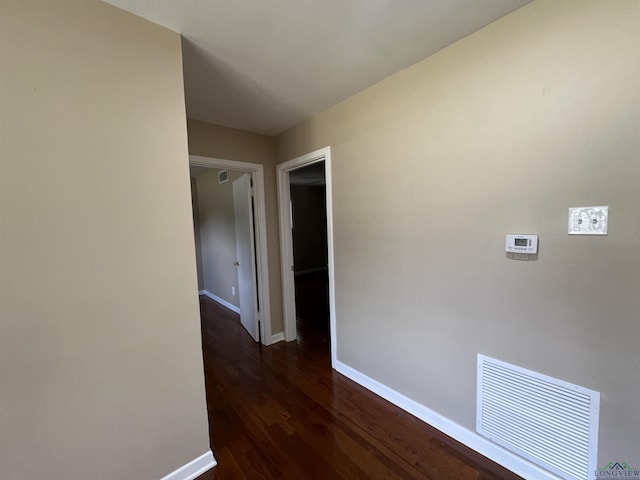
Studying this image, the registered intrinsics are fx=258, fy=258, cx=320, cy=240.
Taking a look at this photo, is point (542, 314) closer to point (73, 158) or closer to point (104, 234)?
point (104, 234)

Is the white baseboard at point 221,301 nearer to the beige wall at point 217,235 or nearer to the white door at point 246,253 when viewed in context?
the beige wall at point 217,235

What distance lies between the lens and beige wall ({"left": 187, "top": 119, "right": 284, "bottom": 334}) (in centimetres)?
245

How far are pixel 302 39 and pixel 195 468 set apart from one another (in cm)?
246

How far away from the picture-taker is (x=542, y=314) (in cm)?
127

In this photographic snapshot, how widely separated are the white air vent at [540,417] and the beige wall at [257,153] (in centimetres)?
211

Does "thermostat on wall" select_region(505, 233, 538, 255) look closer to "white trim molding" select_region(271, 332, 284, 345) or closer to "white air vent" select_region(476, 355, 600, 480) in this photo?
"white air vent" select_region(476, 355, 600, 480)

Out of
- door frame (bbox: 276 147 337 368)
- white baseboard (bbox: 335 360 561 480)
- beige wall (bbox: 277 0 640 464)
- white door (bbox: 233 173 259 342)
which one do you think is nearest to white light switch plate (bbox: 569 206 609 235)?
beige wall (bbox: 277 0 640 464)

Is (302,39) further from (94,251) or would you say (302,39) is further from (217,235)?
(217,235)

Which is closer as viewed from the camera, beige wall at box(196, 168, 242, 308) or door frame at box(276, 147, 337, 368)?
door frame at box(276, 147, 337, 368)

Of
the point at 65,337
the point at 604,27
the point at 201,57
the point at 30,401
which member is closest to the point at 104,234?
the point at 65,337

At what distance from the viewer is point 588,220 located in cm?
113

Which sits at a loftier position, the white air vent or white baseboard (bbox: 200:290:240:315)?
the white air vent

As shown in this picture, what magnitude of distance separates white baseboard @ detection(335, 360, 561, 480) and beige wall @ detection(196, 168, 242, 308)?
2683 mm

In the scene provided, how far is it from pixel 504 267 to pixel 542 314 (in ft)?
0.88
